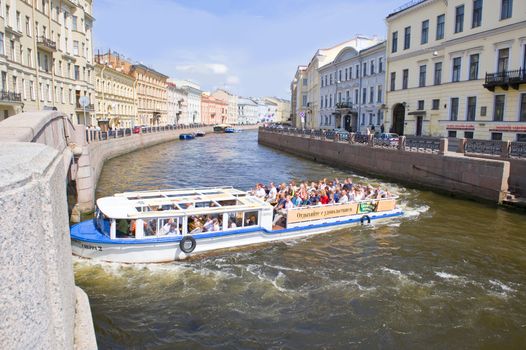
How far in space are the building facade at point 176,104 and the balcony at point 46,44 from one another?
5557 centimetres

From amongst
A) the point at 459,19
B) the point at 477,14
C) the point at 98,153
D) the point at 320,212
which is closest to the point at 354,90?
the point at 459,19

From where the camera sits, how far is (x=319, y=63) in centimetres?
6956

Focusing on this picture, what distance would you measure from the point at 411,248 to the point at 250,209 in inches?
210

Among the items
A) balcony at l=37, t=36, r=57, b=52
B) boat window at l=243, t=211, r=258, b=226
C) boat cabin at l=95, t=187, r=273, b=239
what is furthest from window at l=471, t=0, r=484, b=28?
balcony at l=37, t=36, r=57, b=52

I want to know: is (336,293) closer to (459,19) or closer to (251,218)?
(251,218)

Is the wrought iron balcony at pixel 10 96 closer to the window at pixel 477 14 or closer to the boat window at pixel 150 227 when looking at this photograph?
the boat window at pixel 150 227

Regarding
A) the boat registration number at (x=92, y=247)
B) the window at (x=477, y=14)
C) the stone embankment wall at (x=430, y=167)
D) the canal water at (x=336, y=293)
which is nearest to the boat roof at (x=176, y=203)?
the boat registration number at (x=92, y=247)

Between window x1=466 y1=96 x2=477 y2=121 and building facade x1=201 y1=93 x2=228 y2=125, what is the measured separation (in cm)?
10424

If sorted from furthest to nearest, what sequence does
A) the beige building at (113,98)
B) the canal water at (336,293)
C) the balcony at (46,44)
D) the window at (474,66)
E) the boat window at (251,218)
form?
the beige building at (113,98), the balcony at (46,44), the window at (474,66), the boat window at (251,218), the canal water at (336,293)

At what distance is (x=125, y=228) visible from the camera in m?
12.2

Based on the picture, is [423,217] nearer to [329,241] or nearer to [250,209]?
[329,241]

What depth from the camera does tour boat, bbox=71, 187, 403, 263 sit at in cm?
1204

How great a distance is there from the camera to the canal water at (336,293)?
28.4ft

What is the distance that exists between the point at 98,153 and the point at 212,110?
113650mm
